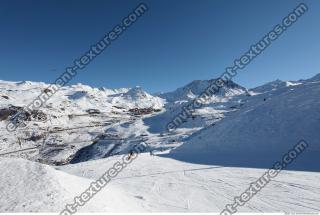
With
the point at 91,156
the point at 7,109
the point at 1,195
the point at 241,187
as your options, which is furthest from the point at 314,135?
the point at 7,109

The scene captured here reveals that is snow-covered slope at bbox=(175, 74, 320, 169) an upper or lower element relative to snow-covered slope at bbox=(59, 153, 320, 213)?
upper

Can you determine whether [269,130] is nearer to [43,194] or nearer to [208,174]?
[208,174]

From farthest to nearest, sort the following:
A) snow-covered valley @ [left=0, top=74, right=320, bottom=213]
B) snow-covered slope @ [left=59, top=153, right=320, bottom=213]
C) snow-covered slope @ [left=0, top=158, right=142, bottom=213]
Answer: snow-covered slope @ [left=59, top=153, right=320, bottom=213] → snow-covered valley @ [left=0, top=74, right=320, bottom=213] → snow-covered slope @ [left=0, top=158, right=142, bottom=213]

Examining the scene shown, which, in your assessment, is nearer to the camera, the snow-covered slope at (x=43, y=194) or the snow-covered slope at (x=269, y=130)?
the snow-covered slope at (x=43, y=194)

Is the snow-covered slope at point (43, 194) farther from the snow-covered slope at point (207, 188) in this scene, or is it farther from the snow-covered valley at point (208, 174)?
the snow-covered slope at point (207, 188)

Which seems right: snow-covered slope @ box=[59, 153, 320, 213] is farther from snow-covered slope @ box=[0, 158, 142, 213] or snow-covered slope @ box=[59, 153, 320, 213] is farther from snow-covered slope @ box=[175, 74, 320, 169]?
snow-covered slope @ box=[175, 74, 320, 169]

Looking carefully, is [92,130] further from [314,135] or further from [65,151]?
[314,135]

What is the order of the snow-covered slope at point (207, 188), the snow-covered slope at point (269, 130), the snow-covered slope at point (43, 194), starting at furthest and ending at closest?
the snow-covered slope at point (269, 130)
the snow-covered slope at point (207, 188)
the snow-covered slope at point (43, 194)

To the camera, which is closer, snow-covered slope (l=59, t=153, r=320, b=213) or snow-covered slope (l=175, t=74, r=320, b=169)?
snow-covered slope (l=59, t=153, r=320, b=213)

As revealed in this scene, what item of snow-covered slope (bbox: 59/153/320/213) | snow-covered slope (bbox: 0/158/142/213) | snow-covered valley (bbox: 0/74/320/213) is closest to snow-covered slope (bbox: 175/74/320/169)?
snow-covered valley (bbox: 0/74/320/213)

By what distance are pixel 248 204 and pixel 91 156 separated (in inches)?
2271

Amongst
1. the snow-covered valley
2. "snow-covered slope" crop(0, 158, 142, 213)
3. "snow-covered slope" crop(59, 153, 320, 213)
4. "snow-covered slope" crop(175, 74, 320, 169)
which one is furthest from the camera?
"snow-covered slope" crop(175, 74, 320, 169)

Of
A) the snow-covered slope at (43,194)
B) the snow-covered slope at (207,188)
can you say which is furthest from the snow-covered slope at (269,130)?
the snow-covered slope at (43,194)

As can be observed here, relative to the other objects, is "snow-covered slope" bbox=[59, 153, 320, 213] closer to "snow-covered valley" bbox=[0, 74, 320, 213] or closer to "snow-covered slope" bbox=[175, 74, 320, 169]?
"snow-covered valley" bbox=[0, 74, 320, 213]
